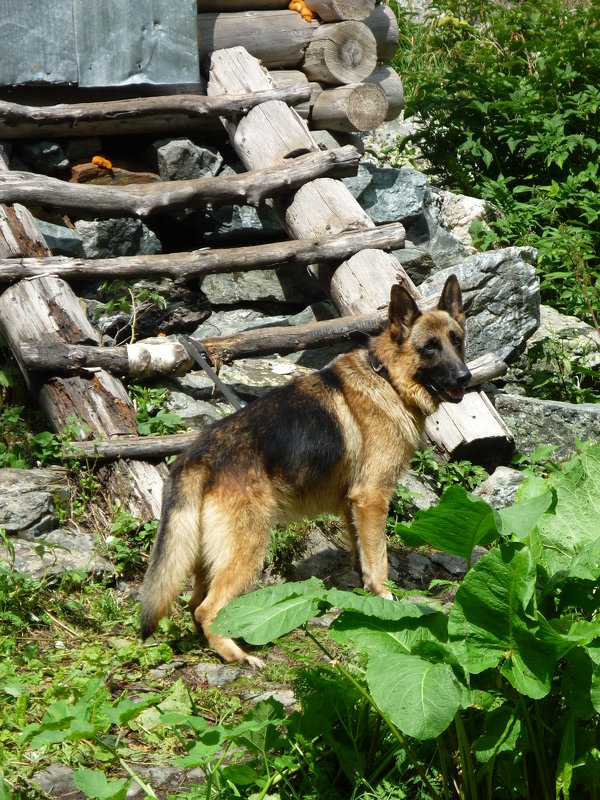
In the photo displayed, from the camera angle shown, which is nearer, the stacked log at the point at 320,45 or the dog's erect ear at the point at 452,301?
the dog's erect ear at the point at 452,301

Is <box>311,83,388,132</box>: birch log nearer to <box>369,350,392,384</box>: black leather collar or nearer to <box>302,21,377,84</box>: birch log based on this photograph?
<box>302,21,377,84</box>: birch log

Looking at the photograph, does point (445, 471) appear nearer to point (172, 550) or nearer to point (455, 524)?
point (172, 550)

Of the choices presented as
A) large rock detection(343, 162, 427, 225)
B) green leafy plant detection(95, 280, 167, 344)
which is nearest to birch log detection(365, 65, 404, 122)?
large rock detection(343, 162, 427, 225)

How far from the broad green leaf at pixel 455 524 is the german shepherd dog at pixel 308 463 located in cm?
200

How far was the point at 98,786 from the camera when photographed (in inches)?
105

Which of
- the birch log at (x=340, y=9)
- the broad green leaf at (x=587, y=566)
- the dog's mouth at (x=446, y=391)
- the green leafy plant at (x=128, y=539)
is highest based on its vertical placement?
the birch log at (x=340, y=9)

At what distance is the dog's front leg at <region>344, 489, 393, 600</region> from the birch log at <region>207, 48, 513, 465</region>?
4.49ft

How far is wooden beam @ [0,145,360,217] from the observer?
7023 mm

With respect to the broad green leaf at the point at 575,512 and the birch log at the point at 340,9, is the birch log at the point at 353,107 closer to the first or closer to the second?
the birch log at the point at 340,9

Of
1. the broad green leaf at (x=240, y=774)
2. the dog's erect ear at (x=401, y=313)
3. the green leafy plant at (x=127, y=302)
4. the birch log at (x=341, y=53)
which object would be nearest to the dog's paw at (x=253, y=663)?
the broad green leaf at (x=240, y=774)

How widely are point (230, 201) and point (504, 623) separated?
5505mm

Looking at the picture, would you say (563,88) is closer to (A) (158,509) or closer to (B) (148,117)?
(B) (148,117)

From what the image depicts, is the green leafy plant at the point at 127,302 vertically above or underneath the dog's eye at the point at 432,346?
underneath

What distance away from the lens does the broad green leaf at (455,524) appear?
2.74 m
